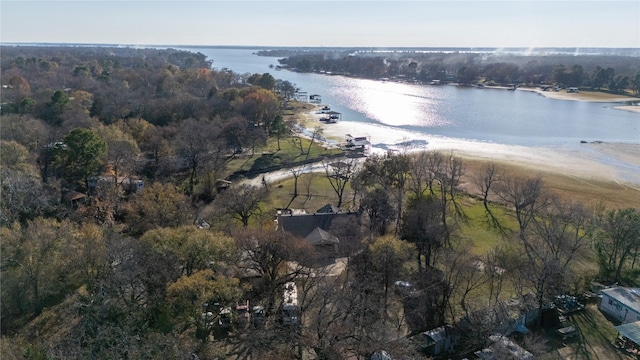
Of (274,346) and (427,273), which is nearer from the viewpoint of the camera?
(274,346)

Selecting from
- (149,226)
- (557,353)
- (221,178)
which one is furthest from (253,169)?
(557,353)

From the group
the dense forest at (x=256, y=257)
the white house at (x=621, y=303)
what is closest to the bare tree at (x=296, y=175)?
the dense forest at (x=256, y=257)

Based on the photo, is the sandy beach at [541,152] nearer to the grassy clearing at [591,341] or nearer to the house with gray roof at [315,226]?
the grassy clearing at [591,341]

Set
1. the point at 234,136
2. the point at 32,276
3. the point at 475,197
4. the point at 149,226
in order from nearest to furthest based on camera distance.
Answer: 1. the point at 32,276
2. the point at 149,226
3. the point at 475,197
4. the point at 234,136

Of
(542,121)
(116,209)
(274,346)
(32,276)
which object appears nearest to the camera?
(274,346)

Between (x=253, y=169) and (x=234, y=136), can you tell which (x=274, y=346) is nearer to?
(x=253, y=169)

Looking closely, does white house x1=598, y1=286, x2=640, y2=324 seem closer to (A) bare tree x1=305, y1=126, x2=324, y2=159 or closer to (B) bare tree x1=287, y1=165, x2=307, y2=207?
(B) bare tree x1=287, y1=165, x2=307, y2=207
